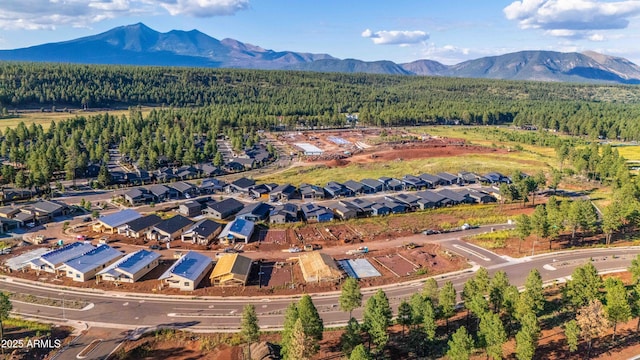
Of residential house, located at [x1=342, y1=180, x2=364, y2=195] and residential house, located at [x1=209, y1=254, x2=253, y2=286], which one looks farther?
residential house, located at [x1=342, y1=180, x2=364, y2=195]

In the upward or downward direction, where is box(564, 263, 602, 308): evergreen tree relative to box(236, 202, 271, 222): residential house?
upward

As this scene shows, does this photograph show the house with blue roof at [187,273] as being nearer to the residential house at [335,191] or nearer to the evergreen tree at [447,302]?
the evergreen tree at [447,302]

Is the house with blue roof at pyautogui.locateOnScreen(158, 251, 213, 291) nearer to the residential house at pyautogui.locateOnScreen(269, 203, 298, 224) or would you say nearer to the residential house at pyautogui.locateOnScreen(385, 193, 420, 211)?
the residential house at pyautogui.locateOnScreen(269, 203, 298, 224)

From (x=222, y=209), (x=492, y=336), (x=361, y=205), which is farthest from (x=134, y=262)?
(x=492, y=336)

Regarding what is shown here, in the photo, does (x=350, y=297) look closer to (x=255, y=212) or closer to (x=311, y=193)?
(x=255, y=212)

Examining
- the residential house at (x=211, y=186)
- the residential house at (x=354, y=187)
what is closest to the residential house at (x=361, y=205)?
the residential house at (x=354, y=187)

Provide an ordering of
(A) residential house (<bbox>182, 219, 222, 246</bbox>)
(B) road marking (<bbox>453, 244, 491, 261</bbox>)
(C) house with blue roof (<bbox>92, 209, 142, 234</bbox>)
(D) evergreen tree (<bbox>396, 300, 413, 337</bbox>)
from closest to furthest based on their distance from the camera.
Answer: (D) evergreen tree (<bbox>396, 300, 413, 337</bbox>) < (B) road marking (<bbox>453, 244, 491, 261</bbox>) < (A) residential house (<bbox>182, 219, 222, 246</bbox>) < (C) house with blue roof (<bbox>92, 209, 142, 234</bbox>)

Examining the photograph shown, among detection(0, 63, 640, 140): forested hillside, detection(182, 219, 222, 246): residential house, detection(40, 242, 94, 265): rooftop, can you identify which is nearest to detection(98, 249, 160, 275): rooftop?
detection(40, 242, 94, 265): rooftop
